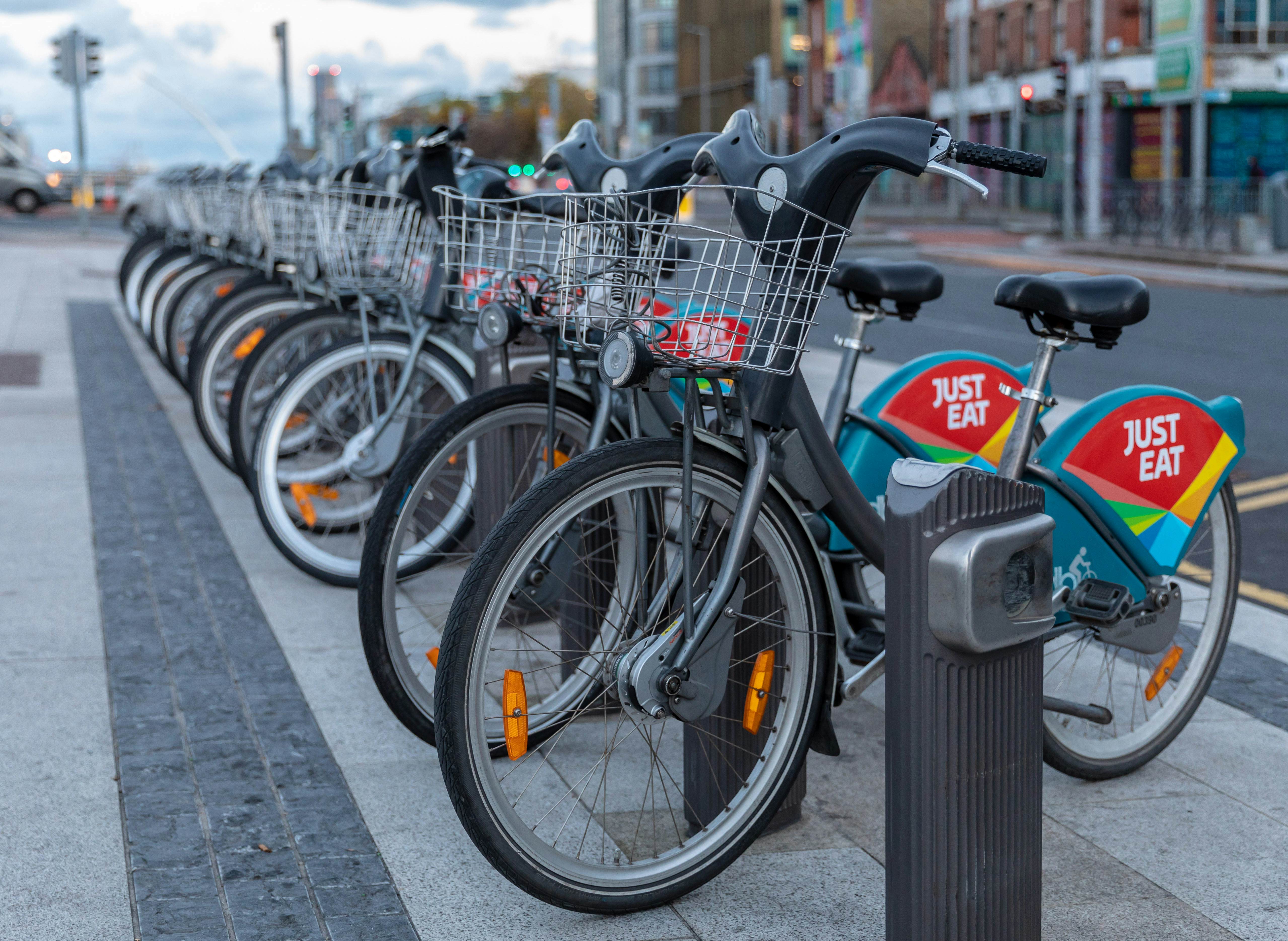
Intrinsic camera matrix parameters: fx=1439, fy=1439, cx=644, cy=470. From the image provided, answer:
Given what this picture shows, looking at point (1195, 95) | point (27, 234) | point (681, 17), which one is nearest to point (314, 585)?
point (27, 234)

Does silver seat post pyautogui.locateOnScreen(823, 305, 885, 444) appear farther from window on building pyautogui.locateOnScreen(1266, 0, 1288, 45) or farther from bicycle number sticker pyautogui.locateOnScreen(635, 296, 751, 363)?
window on building pyautogui.locateOnScreen(1266, 0, 1288, 45)

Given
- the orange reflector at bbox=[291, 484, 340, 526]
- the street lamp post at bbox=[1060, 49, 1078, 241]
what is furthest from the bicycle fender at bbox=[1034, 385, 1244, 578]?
the street lamp post at bbox=[1060, 49, 1078, 241]

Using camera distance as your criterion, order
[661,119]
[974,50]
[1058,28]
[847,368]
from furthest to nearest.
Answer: [661,119]
[974,50]
[1058,28]
[847,368]

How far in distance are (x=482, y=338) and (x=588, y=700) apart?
2.98ft

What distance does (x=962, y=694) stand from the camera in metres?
2.19

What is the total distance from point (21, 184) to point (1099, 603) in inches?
1621

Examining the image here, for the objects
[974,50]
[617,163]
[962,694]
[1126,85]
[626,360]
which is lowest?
[962,694]

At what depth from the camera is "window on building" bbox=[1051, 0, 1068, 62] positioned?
43.0 m

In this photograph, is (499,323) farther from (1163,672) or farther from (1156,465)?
(1163,672)

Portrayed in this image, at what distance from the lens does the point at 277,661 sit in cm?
422

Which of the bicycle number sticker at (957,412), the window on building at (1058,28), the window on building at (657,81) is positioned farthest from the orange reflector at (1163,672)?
the window on building at (657,81)

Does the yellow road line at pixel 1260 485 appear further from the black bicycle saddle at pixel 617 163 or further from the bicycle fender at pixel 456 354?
the black bicycle saddle at pixel 617 163

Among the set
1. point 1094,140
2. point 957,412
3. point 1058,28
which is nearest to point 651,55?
point 1058,28

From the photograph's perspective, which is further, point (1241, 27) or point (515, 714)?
point (1241, 27)
